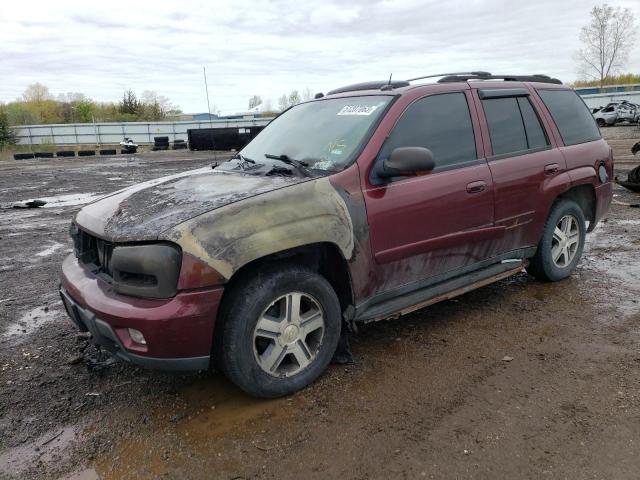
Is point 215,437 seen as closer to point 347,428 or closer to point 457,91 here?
point 347,428

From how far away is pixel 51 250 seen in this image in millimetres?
6984

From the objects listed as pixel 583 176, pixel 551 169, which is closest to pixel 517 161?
pixel 551 169

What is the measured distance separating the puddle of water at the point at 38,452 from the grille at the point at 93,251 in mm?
910

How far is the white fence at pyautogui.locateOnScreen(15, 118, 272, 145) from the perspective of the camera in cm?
4072

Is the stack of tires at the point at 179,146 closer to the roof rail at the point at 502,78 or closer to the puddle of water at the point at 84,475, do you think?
the roof rail at the point at 502,78

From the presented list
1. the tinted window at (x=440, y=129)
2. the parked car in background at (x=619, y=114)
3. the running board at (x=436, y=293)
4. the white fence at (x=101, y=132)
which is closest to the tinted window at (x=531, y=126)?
the tinted window at (x=440, y=129)

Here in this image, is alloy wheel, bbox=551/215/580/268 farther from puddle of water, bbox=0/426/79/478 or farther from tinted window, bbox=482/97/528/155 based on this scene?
puddle of water, bbox=0/426/79/478

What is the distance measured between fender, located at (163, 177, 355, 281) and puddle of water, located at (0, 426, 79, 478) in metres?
1.26

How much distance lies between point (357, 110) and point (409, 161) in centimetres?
73

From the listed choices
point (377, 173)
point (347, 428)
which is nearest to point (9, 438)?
point (347, 428)

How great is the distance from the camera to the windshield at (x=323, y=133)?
345 centimetres

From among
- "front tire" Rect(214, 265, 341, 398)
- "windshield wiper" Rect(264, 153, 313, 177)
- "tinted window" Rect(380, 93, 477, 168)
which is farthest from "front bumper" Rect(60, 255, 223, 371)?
"tinted window" Rect(380, 93, 477, 168)

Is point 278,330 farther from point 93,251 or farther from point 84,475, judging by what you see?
point 93,251

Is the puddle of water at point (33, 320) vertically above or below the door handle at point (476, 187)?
below
